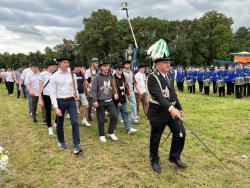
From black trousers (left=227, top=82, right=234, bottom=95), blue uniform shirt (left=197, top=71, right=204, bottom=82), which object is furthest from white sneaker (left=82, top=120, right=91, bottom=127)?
blue uniform shirt (left=197, top=71, right=204, bottom=82)

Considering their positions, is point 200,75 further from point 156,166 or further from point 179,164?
point 156,166

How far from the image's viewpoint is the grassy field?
5508 millimetres

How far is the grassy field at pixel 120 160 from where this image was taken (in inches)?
217

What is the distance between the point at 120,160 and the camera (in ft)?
21.7

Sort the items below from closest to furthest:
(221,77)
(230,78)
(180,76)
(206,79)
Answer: (230,78)
(221,77)
(206,79)
(180,76)

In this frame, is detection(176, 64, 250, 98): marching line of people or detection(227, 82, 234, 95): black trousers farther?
detection(227, 82, 234, 95): black trousers

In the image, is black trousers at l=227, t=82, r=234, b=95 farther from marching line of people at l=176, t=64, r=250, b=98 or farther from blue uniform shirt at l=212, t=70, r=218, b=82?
blue uniform shirt at l=212, t=70, r=218, b=82

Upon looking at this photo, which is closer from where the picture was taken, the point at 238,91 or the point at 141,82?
the point at 141,82

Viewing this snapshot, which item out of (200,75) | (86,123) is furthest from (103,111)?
(200,75)

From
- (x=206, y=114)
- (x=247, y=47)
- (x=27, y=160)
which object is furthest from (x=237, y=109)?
(x=247, y=47)

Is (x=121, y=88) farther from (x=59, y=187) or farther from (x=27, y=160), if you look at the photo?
(x=59, y=187)

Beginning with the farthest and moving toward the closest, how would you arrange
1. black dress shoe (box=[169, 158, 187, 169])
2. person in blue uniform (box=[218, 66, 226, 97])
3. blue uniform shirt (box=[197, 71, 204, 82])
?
blue uniform shirt (box=[197, 71, 204, 82]) → person in blue uniform (box=[218, 66, 226, 97]) → black dress shoe (box=[169, 158, 187, 169])

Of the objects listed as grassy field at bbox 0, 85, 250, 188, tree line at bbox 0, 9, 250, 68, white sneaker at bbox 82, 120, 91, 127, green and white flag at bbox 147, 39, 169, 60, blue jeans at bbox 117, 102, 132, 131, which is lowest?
grassy field at bbox 0, 85, 250, 188

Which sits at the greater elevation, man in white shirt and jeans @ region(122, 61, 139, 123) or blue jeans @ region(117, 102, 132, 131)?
man in white shirt and jeans @ region(122, 61, 139, 123)
